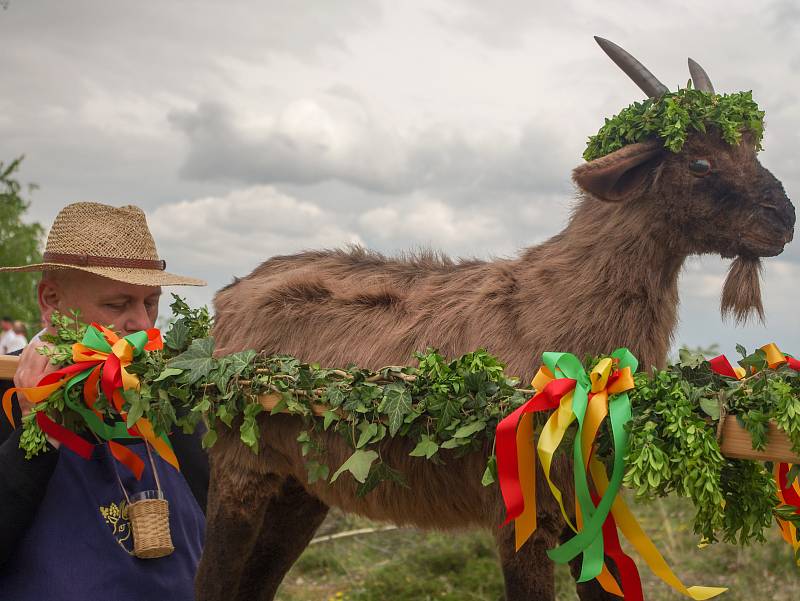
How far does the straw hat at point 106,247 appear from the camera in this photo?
11.3 feet

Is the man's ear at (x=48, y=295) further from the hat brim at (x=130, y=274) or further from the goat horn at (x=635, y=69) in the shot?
the goat horn at (x=635, y=69)

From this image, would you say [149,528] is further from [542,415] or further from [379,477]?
[542,415]

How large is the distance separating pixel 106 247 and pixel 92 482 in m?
0.97

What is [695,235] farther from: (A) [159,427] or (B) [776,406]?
(A) [159,427]

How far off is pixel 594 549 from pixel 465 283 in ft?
3.69

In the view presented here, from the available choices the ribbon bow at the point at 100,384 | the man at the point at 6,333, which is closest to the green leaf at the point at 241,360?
the ribbon bow at the point at 100,384

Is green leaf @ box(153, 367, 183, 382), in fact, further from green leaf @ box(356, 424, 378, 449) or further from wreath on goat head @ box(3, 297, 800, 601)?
green leaf @ box(356, 424, 378, 449)

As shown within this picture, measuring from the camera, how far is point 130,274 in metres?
3.44

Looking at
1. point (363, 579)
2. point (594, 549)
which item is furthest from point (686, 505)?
point (594, 549)

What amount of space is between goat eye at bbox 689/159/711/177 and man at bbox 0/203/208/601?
2.09m

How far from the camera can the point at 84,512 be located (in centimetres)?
326

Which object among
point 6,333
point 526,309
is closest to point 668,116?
point 526,309

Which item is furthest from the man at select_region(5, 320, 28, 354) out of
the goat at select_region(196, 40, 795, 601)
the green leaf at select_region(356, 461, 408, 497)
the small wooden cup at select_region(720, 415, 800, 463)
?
the small wooden cup at select_region(720, 415, 800, 463)

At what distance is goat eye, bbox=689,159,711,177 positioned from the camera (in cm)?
283
